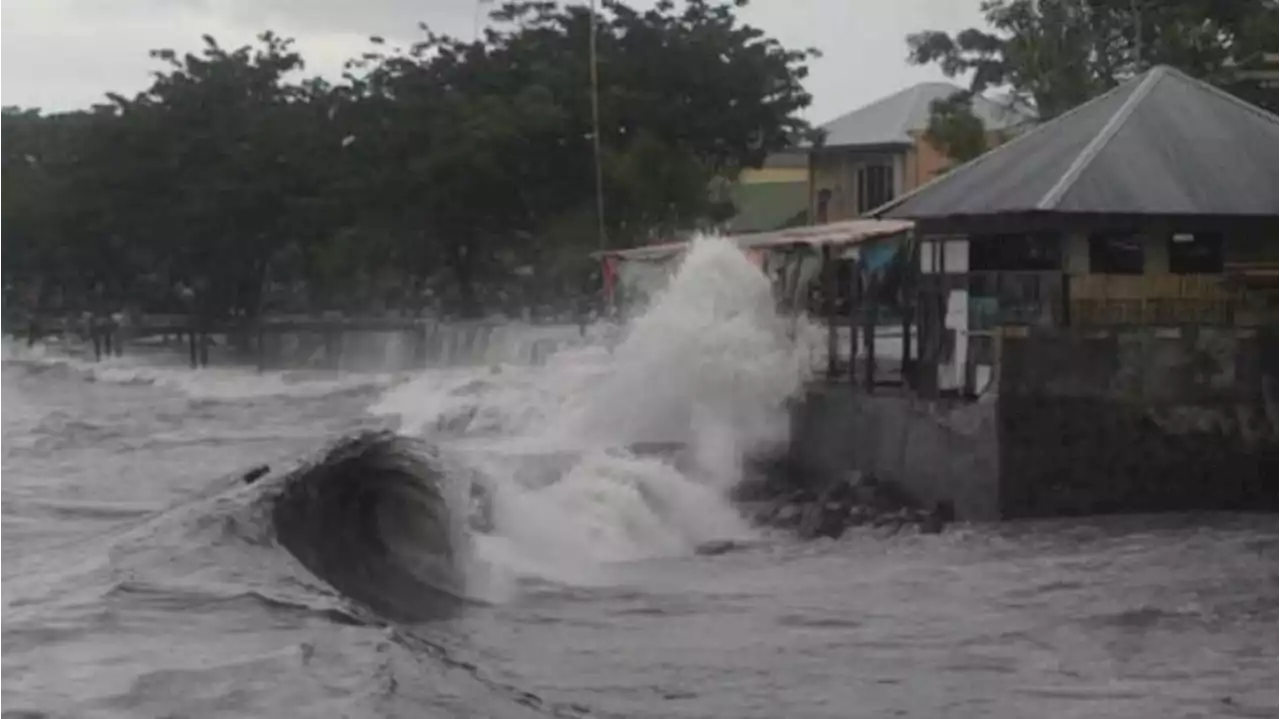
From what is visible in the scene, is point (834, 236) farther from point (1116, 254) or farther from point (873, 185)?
point (873, 185)

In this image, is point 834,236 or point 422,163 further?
point 422,163

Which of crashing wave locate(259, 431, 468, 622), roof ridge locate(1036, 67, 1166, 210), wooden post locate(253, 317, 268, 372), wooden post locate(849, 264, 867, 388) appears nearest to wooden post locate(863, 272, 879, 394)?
wooden post locate(849, 264, 867, 388)

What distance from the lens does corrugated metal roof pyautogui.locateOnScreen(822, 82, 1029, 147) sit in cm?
4538

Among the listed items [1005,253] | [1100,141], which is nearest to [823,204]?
[1005,253]

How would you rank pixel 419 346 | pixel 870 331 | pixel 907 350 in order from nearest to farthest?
pixel 870 331
pixel 907 350
pixel 419 346

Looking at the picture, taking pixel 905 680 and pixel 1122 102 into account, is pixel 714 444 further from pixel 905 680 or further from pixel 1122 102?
pixel 905 680

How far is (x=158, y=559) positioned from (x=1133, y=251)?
10.4 meters

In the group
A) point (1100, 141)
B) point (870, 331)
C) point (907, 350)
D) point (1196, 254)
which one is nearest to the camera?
point (1196, 254)

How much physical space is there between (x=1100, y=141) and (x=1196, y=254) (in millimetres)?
1533

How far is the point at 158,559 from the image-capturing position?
49.7 feet

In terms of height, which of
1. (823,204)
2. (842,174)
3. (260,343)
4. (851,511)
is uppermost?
(842,174)

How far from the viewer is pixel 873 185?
46.5 metres

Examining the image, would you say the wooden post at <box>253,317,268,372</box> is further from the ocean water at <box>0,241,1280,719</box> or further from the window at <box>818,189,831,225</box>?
the ocean water at <box>0,241,1280,719</box>

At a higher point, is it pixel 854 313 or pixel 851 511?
pixel 854 313
